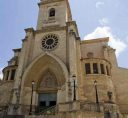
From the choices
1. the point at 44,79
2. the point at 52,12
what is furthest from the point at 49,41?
the point at 52,12

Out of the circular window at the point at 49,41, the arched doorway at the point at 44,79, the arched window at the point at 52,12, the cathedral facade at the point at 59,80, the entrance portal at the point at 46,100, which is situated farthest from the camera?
the arched window at the point at 52,12

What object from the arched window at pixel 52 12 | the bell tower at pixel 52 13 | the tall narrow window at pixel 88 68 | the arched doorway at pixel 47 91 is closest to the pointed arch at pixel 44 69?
the arched doorway at pixel 47 91

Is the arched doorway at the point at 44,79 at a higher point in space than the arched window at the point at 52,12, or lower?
lower

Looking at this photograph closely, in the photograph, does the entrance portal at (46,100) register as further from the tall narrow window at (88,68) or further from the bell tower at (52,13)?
the bell tower at (52,13)

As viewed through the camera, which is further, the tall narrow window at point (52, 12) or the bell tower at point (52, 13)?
the tall narrow window at point (52, 12)

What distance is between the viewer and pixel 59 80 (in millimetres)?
24266

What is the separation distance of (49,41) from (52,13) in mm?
9094

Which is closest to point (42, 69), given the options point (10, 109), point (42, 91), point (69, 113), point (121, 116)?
point (42, 91)

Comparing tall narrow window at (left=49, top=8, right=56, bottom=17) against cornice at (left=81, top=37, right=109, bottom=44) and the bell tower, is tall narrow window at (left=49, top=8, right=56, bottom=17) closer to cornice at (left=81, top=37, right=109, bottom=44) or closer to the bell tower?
the bell tower

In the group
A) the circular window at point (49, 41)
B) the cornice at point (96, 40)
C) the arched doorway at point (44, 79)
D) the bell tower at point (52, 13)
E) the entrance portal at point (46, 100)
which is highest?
the bell tower at point (52, 13)

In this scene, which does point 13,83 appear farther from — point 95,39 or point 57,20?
point 95,39

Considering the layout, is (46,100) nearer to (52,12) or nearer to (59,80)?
(59,80)

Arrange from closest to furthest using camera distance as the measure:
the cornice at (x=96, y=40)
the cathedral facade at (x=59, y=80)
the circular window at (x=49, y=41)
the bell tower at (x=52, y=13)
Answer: the cathedral facade at (x=59, y=80)
the circular window at (x=49, y=41)
the bell tower at (x=52, y=13)
the cornice at (x=96, y=40)

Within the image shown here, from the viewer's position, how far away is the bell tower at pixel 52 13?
1287 inches
